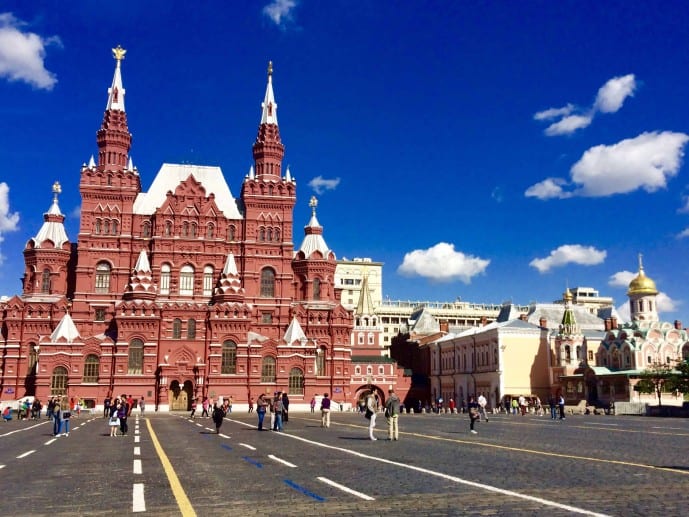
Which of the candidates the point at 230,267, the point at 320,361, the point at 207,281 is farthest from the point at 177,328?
the point at 320,361

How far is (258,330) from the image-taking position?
7750 cm

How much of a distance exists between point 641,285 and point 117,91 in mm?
67147

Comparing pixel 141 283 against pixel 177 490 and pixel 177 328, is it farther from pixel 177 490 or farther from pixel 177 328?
pixel 177 490

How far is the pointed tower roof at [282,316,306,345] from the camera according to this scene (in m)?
75.2

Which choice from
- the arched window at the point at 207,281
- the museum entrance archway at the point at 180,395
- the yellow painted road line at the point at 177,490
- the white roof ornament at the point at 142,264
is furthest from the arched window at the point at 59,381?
the yellow painted road line at the point at 177,490

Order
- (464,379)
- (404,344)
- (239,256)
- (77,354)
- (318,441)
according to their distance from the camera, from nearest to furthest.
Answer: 1. (318,441)
2. (77,354)
3. (239,256)
4. (464,379)
5. (404,344)

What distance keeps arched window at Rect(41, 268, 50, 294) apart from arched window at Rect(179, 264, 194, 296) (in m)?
14.2

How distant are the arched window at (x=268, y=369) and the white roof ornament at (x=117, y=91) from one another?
33.7m

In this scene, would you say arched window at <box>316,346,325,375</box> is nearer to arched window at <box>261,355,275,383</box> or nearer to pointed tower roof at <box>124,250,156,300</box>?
arched window at <box>261,355,275,383</box>

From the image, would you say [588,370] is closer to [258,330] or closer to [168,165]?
[258,330]

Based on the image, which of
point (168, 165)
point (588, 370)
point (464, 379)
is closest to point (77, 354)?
point (168, 165)

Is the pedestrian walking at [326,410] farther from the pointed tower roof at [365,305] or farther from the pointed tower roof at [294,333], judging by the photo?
the pointed tower roof at [365,305]

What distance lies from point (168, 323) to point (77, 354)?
925cm

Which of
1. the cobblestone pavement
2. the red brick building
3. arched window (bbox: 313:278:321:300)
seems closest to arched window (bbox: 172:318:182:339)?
the red brick building
